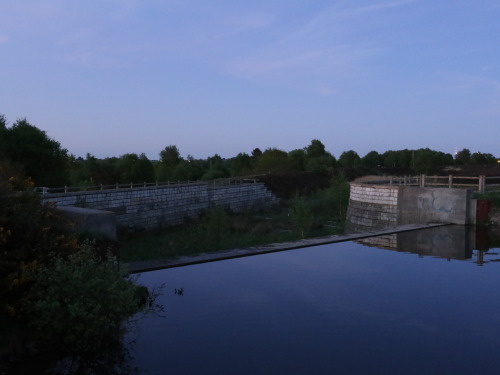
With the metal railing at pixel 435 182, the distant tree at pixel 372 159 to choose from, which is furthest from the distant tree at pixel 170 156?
the metal railing at pixel 435 182

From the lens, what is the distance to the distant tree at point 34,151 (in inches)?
1547

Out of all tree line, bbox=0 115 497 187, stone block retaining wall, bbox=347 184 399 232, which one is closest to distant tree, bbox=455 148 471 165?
tree line, bbox=0 115 497 187

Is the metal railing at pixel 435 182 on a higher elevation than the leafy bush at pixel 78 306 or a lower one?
higher

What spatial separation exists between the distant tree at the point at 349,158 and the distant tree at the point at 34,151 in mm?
66136

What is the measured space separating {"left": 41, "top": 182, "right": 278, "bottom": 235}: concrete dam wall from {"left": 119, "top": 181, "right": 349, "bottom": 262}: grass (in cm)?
126

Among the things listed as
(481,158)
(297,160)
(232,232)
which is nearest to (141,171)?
(297,160)

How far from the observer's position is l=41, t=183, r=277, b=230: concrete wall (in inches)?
1153

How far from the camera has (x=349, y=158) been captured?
102 meters

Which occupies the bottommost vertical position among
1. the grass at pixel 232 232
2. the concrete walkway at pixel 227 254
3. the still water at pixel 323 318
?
the grass at pixel 232 232

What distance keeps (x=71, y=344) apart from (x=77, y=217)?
3.14 m

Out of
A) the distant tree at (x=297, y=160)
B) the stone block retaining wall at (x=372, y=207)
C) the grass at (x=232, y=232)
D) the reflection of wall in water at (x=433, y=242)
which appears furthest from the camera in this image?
the distant tree at (x=297, y=160)

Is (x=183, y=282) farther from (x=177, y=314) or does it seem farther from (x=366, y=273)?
(x=366, y=273)

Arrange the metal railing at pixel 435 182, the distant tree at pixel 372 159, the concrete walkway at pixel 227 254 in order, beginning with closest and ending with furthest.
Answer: the concrete walkway at pixel 227 254
the metal railing at pixel 435 182
the distant tree at pixel 372 159

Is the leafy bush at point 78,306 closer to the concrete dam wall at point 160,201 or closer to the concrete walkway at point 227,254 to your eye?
the concrete walkway at point 227,254
